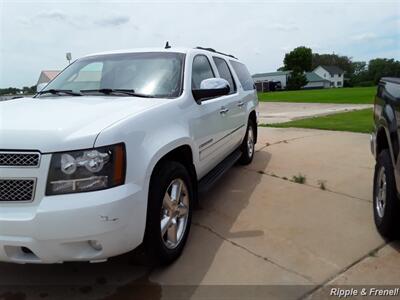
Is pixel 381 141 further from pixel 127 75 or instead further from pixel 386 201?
pixel 127 75

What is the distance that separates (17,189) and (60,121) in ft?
1.79

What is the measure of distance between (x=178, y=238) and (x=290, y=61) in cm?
10396

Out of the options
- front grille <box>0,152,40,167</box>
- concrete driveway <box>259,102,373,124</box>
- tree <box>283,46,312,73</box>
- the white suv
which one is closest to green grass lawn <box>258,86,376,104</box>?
concrete driveway <box>259,102,373,124</box>

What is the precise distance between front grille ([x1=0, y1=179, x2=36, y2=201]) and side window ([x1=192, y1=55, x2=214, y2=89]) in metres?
2.12

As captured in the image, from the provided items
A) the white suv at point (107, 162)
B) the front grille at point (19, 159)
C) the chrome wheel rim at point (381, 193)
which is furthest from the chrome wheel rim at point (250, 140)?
the front grille at point (19, 159)

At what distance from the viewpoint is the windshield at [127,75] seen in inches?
160

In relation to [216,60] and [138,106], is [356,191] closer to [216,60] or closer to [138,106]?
[216,60]

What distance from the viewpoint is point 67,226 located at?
8.70 feet

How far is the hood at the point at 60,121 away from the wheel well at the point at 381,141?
2.32m

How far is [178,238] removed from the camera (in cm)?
366

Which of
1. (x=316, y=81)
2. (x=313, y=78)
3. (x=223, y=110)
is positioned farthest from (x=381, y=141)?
(x=313, y=78)

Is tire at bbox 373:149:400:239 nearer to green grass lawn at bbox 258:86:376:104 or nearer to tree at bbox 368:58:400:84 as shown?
tree at bbox 368:58:400:84

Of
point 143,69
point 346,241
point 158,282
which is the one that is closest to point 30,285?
point 158,282

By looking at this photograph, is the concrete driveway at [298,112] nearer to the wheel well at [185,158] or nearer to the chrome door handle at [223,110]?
the chrome door handle at [223,110]
